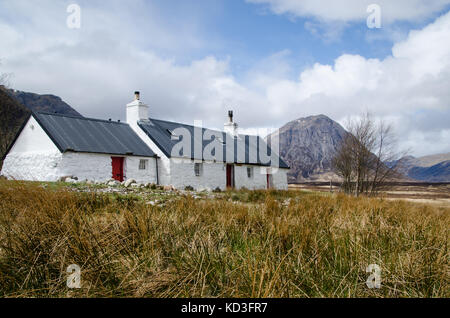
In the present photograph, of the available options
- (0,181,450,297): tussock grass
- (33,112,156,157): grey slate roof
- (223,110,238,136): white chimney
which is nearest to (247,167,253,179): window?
(223,110,238,136): white chimney

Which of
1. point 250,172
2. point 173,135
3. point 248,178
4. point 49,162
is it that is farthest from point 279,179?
point 49,162

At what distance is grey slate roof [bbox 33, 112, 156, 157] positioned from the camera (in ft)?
55.6

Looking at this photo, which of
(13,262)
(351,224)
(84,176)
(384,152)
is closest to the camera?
(13,262)

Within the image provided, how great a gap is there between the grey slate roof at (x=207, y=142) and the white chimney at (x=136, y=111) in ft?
1.39

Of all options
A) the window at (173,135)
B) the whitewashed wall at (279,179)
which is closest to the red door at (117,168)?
the window at (173,135)

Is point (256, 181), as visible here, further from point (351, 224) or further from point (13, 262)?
point (13, 262)

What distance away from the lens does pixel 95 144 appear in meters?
17.8

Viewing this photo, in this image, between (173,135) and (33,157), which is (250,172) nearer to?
(173,135)

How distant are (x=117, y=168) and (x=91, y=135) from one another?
7.98 feet

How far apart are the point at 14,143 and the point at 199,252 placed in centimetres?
2019

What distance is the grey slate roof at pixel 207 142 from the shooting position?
2073 cm

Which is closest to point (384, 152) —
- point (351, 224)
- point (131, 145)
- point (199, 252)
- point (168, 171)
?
point (168, 171)

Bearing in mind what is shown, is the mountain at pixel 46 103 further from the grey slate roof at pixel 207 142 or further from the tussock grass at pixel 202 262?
the tussock grass at pixel 202 262
